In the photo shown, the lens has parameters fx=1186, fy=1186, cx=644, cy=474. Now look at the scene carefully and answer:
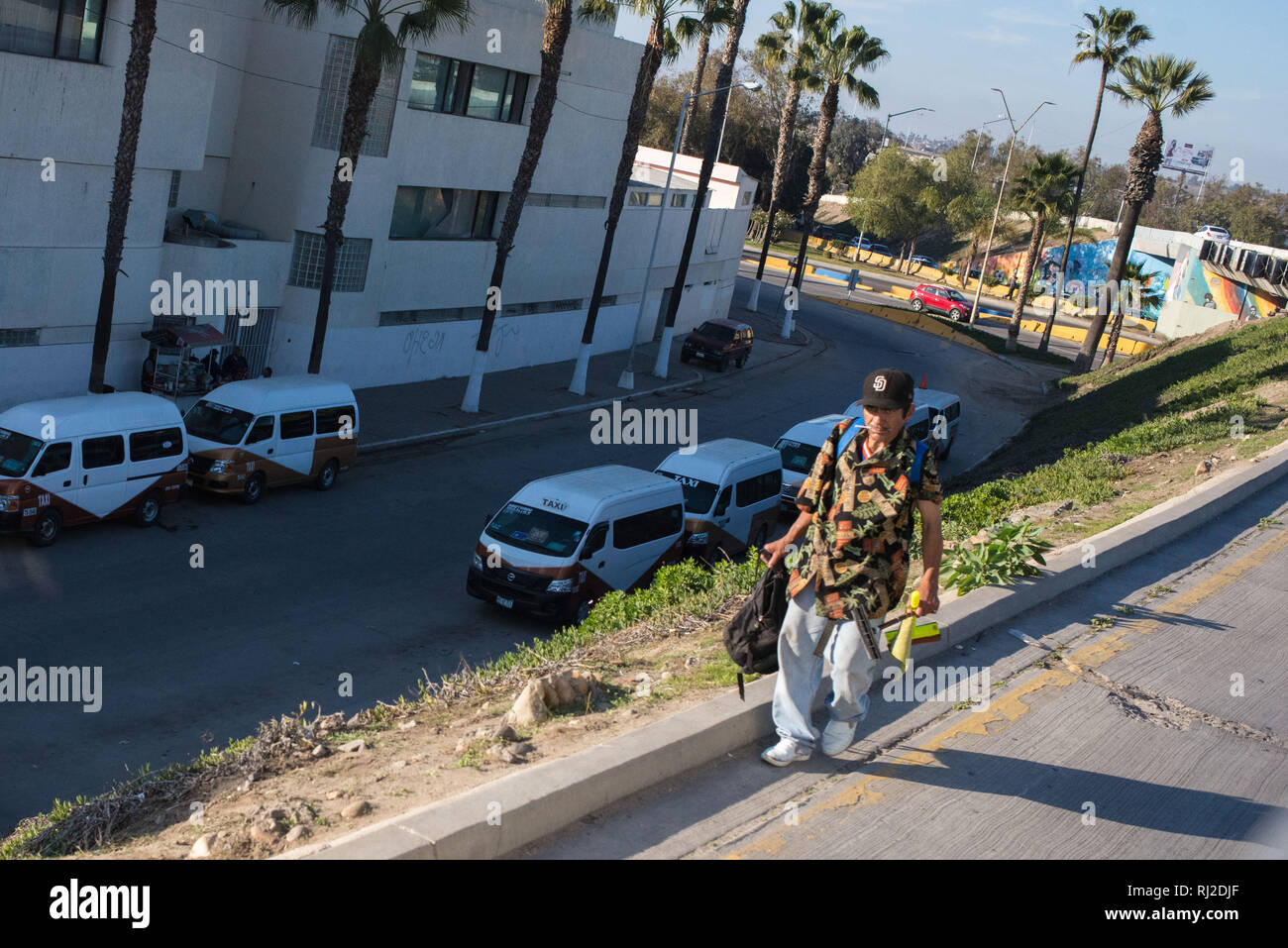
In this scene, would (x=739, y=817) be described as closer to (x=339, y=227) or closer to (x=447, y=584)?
(x=447, y=584)

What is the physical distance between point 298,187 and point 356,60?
4.10 m

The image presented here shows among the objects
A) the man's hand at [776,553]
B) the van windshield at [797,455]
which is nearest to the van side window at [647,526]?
the van windshield at [797,455]

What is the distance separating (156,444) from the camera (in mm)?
19312

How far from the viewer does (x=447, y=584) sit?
1883 cm

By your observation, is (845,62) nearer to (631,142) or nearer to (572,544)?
(631,142)

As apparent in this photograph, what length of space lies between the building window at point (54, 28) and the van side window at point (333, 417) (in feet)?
25.0

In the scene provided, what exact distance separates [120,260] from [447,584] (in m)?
10.0

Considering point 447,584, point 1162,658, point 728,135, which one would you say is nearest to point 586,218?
point 447,584

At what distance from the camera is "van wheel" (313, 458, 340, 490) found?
75.2 feet

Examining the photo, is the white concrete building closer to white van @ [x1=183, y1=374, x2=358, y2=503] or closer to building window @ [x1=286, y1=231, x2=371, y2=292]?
building window @ [x1=286, y1=231, x2=371, y2=292]

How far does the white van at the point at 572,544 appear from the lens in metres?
17.2

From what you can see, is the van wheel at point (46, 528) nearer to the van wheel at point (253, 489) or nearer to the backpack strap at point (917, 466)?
the van wheel at point (253, 489)

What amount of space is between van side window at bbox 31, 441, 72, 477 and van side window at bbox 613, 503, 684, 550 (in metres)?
8.33

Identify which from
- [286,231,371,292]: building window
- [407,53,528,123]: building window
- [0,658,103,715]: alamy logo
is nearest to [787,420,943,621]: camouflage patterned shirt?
[0,658,103,715]: alamy logo
